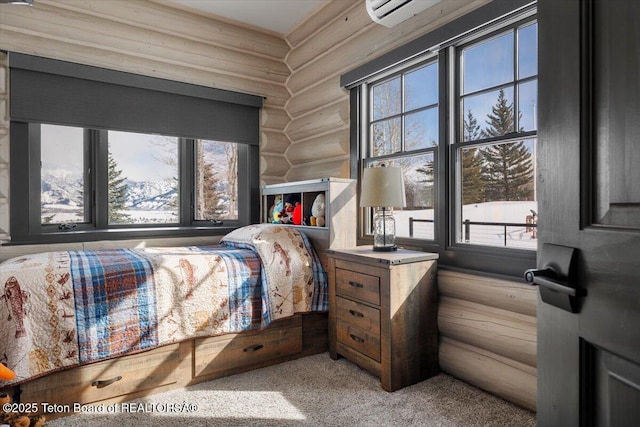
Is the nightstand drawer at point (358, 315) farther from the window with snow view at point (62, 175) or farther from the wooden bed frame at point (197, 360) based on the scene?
the window with snow view at point (62, 175)

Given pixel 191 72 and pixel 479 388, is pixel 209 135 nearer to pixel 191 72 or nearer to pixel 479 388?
pixel 191 72

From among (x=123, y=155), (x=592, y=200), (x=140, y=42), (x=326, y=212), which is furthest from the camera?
(x=123, y=155)

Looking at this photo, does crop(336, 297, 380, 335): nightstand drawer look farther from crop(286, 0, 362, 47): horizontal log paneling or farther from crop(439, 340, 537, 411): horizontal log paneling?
crop(286, 0, 362, 47): horizontal log paneling

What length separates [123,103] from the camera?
3.26 m

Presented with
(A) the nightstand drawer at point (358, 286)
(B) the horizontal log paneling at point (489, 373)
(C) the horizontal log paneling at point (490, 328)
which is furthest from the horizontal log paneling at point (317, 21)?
(B) the horizontal log paneling at point (489, 373)

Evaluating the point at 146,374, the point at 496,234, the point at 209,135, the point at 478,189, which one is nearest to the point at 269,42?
the point at 209,135

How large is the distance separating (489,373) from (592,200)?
1891 mm

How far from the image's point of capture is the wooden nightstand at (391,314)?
2.24 metres

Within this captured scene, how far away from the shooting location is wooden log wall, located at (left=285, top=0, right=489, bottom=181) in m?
2.92

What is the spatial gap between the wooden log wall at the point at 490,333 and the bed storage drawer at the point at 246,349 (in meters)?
0.98

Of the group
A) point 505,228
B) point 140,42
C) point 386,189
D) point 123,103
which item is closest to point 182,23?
point 140,42

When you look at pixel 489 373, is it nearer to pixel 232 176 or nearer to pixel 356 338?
pixel 356 338

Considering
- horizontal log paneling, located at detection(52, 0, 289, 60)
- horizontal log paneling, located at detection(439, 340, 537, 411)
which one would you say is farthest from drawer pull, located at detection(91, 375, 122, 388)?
horizontal log paneling, located at detection(52, 0, 289, 60)

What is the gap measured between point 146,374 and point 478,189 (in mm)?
2181
